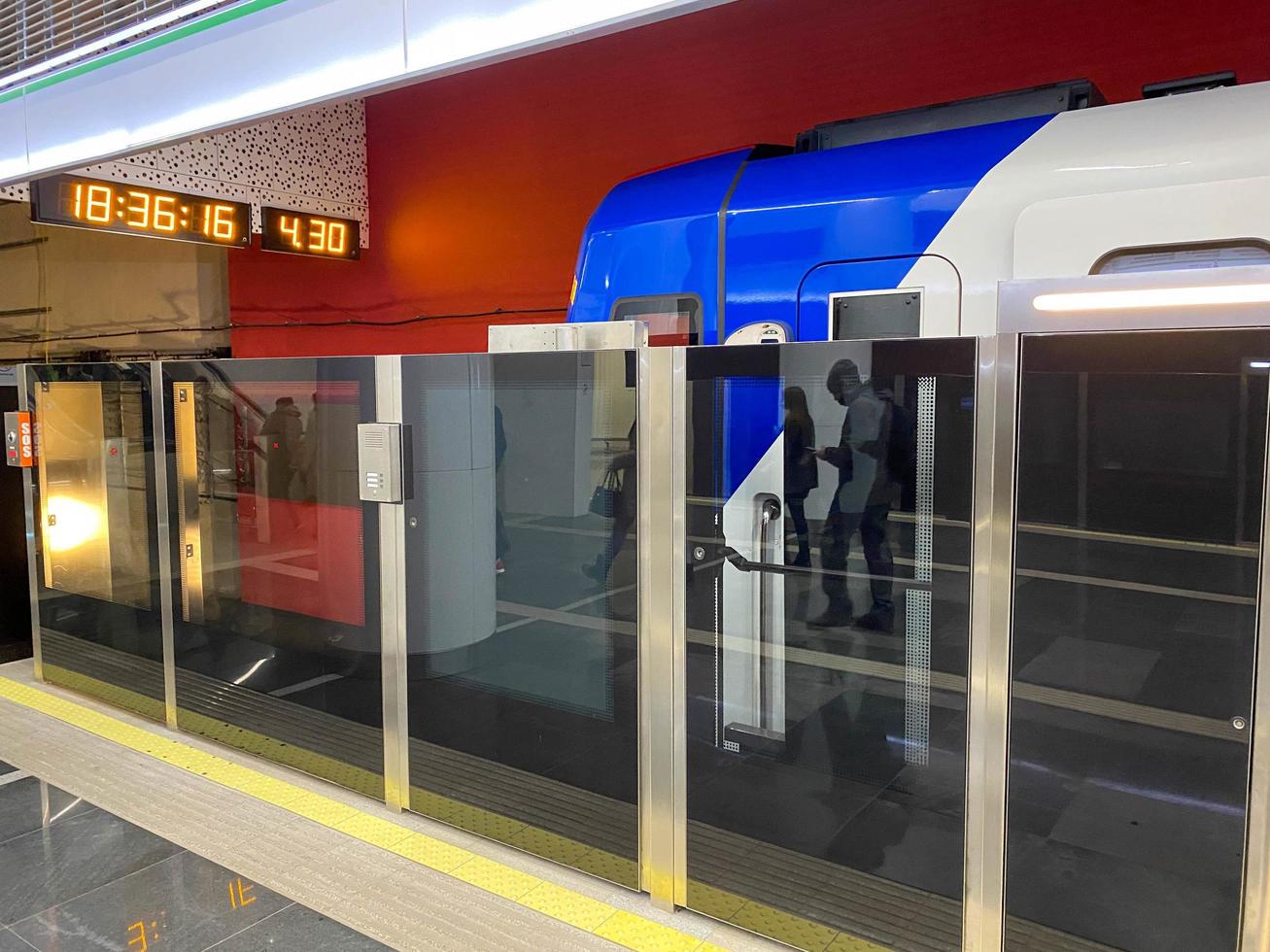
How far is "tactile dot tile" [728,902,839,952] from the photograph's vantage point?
117 inches

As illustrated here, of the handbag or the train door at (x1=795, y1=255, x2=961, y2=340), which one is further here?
the train door at (x1=795, y1=255, x2=961, y2=340)

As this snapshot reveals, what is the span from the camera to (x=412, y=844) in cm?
373

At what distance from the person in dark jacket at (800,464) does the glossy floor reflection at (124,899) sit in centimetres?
184

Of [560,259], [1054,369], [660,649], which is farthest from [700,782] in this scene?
[560,259]

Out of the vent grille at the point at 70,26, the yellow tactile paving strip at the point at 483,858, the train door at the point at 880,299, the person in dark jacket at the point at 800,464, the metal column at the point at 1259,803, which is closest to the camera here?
the metal column at the point at 1259,803

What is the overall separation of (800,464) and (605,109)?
4613 mm

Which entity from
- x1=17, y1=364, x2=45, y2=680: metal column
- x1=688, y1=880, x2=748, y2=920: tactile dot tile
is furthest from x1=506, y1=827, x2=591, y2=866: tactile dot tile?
x1=17, y1=364, x2=45, y2=680: metal column

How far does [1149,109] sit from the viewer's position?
3477 mm

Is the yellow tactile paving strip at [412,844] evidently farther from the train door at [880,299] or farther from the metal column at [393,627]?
the train door at [880,299]

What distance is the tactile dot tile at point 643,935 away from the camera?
3061mm

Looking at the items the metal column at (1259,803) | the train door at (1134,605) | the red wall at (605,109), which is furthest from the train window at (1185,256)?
the red wall at (605,109)

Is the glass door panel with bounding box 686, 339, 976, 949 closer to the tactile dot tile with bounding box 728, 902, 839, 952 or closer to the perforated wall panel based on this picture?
the tactile dot tile with bounding box 728, 902, 839, 952

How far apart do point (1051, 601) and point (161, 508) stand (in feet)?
13.9

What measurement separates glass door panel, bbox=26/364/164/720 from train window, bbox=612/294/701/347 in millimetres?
2599
